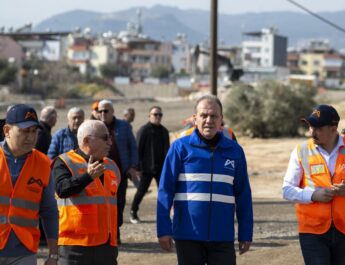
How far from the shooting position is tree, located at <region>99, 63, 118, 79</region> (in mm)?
146375


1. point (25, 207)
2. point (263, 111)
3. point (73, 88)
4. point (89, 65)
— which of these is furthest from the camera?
point (89, 65)

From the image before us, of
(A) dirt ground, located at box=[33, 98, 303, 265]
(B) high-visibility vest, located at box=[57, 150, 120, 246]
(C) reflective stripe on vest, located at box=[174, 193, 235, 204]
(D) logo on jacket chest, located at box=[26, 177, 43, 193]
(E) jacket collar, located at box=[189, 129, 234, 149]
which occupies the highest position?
(E) jacket collar, located at box=[189, 129, 234, 149]

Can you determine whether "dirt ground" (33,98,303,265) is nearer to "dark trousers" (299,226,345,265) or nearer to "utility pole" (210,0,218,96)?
"utility pole" (210,0,218,96)

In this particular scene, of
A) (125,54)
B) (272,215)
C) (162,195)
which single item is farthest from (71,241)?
(125,54)

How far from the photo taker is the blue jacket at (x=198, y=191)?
6734 millimetres

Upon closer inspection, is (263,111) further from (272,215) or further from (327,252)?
(327,252)

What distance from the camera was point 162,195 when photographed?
6785mm

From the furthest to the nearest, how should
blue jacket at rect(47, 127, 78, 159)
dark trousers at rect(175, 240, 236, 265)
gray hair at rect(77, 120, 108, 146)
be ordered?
blue jacket at rect(47, 127, 78, 159) < gray hair at rect(77, 120, 108, 146) < dark trousers at rect(175, 240, 236, 265)

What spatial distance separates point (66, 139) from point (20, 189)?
14.2 ft

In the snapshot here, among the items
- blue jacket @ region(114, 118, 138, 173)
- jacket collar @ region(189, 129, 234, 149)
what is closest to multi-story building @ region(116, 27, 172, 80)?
blue jacket @ region(114, 118, 138, 173)

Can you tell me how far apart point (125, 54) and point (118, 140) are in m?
157

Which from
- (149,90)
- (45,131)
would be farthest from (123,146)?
(149,90)

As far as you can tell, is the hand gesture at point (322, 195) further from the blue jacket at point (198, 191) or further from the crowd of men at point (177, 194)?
the blue jacket at point (198, 191)

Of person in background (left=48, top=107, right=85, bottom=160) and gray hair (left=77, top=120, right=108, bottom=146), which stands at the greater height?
gray hair (left=77, top=120, right=108, bottom=146)
